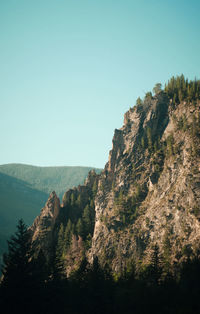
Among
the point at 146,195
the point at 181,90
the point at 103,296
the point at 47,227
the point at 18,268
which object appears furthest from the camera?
the point at 181,90

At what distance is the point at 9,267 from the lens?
44.5 m

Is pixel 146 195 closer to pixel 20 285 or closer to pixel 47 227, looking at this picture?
pixel 47 227

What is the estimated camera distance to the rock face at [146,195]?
261 feet

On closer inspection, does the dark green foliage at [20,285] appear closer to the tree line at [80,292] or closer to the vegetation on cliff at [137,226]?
the tree line at [80,292]

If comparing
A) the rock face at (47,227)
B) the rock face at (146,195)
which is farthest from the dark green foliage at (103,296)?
the rock face at (47,227)

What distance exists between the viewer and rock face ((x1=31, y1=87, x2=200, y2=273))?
79438mm

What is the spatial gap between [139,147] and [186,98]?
1098 inches

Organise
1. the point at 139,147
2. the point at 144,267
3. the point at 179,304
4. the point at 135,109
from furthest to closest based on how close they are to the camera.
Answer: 1. the point at 135,109
2. the point at 139,147
3. the point at 144,267
4. the point at 179,304

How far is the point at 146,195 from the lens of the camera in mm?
98125

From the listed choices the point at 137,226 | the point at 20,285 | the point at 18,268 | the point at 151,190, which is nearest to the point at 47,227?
the point at 137,226

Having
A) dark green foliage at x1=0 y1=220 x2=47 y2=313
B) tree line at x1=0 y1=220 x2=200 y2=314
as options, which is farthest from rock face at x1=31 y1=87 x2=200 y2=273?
dark green foliage at x1=0 y1=220 x2=47 y2=313

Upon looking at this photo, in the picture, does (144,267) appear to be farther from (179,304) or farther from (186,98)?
(186,98)

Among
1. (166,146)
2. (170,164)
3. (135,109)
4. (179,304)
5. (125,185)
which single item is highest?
(135,109)

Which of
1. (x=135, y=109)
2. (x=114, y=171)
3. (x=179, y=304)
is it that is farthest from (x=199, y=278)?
(x=135, y=109)
